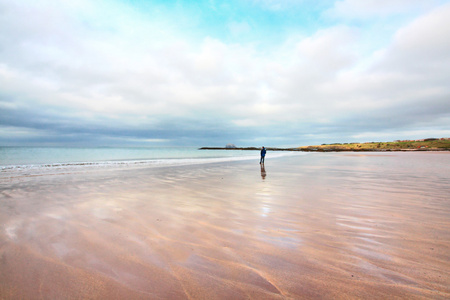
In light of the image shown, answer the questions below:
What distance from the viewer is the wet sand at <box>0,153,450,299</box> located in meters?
A: 2.53

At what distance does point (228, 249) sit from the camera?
3.56 metres

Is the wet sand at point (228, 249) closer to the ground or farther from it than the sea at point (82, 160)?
farther from it

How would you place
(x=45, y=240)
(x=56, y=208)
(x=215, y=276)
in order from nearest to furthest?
(x=215, y=276)
(x=45, y=240)
(x=56, y=208)

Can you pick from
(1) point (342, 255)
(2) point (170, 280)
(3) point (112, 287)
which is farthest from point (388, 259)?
(3) point (112, 287)

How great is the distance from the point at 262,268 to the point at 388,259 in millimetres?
1932

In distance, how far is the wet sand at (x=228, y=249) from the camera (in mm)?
2533

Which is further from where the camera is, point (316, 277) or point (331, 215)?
point (331, 215)

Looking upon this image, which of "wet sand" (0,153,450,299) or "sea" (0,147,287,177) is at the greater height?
"wet sand" (0,153,450,299)

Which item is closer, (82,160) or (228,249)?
(228,249)

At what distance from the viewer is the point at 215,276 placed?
2793 mm

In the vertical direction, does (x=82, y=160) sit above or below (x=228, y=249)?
below

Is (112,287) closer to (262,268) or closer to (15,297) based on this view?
(15,297)

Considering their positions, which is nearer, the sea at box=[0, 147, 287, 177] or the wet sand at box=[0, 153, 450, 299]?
the wet sand at box=[0, 153, 450, 299]

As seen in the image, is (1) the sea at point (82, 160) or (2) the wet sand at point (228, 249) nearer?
(2) the wet sand at point (228, 249)
